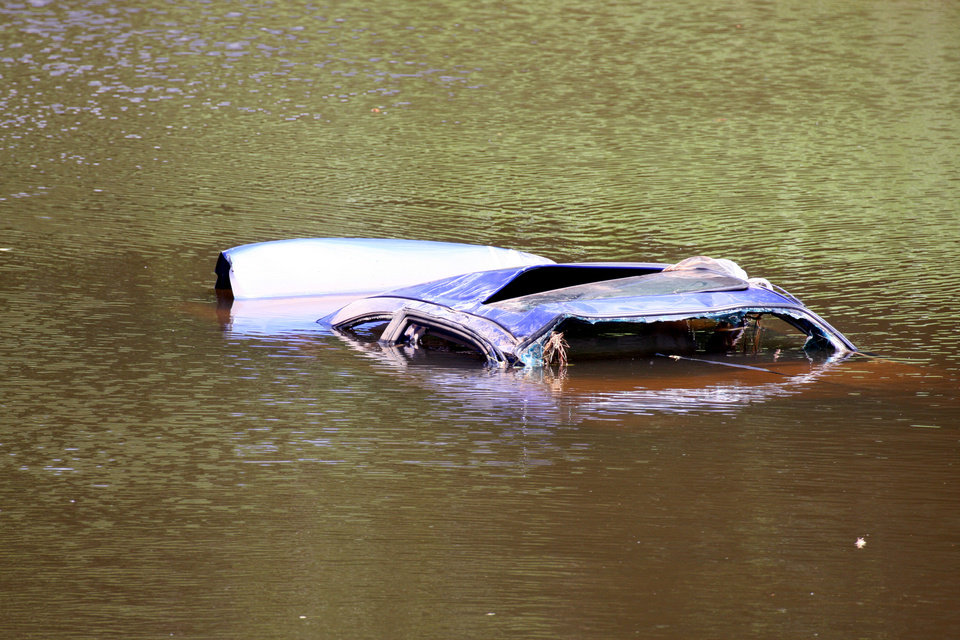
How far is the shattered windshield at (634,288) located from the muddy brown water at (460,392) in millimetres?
456

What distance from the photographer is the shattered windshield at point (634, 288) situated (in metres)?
8.50

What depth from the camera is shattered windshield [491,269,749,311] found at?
8.50m

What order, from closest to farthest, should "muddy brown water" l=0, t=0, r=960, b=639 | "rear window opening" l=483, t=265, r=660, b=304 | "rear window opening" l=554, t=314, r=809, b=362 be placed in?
1. "muddy brown water" l=0, t=0, r=960, b=639
2. "rear window opening" l=554, t=314, r=809, b=362
3. "rear window opening" l=483, t=265, r=660, b=304

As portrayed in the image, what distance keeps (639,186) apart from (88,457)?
8.87 m

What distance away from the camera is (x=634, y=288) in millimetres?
8648

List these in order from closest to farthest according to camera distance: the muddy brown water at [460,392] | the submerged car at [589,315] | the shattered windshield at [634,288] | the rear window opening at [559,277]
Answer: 1. the muddy brown water at [460,392]
2. the submerged car at [589,315]
3. the shattered windshield at [634,288]
4. the rear window opening at [559,277]

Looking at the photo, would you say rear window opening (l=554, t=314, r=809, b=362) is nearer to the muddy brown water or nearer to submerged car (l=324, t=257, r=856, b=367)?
submerged car (l=324, t=257, r=856, b=367)

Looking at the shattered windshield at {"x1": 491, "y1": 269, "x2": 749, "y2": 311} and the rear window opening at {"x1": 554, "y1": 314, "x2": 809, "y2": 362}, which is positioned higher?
the shattered windshield at {"x1": 491, "y1": 269, "x2": 749, "y2": 311}

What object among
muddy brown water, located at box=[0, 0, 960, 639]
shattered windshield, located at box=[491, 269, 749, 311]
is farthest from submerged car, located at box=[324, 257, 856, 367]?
muddy brown water, located at box=[0, 0, 960, 639]

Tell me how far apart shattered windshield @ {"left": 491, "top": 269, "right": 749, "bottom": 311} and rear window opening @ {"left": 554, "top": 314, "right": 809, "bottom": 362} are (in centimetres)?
24

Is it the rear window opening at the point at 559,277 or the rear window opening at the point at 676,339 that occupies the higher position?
the rear window opening at the point at 559,277

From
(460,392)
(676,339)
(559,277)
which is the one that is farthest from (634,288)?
(460,392)

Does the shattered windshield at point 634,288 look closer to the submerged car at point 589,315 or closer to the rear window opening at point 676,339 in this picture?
the submerged car at point 589,315

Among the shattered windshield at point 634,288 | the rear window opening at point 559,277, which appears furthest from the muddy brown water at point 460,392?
the rear window opening at point 559,277
